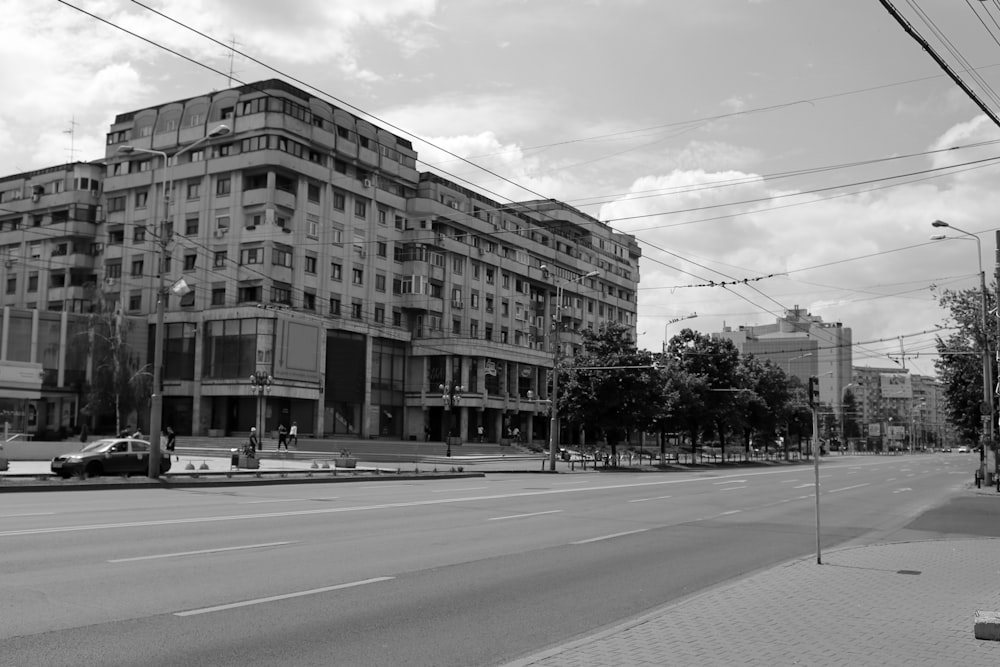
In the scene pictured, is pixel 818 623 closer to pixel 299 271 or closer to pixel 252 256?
pixel 252 256

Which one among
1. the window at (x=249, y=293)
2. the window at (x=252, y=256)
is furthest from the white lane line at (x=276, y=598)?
the window at (x=249, y=293)

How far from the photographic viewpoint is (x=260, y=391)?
Result: 194ft

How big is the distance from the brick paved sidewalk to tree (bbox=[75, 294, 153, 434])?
57.8 metres

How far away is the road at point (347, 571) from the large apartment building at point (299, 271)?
40.7 metres

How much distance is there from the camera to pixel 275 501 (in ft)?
71.6

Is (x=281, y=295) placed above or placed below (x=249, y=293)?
below

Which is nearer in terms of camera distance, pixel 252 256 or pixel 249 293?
pixel 252 256

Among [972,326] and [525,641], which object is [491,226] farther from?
[525,641]

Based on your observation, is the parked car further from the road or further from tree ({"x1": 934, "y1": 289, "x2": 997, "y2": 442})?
tree ({"x1": 934, "y1": 289, "x2": 997, "y2": 442})

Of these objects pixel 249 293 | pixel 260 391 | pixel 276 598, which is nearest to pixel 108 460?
pixel 276 598

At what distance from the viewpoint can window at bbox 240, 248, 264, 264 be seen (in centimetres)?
6400

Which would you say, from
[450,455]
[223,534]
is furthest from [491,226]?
[223,534]

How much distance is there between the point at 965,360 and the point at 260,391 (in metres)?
42.4

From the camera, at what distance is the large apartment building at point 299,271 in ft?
211
